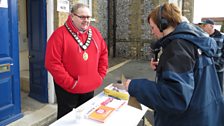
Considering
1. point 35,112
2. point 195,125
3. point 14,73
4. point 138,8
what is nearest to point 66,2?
point 14,73

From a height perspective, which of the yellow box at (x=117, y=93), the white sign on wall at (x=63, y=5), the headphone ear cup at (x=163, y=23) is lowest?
the yellow box at (x=117, y=93)

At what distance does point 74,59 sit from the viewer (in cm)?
246

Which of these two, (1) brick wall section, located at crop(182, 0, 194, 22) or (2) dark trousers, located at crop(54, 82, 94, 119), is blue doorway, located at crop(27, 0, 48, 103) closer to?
(2) dark trousers, located at crop(54, 82, 94, 119)

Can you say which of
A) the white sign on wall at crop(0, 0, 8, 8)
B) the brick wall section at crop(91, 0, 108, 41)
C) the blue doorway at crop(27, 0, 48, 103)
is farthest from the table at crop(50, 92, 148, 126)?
the brick wall section at crop(91, 0, 108, 41)

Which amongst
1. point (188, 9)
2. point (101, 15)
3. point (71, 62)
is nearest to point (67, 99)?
point (71, 62)

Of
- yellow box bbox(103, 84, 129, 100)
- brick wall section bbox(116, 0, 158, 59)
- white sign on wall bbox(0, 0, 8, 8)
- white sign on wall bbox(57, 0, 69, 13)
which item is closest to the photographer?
yellow box bbox(103, 84, 129, 100)

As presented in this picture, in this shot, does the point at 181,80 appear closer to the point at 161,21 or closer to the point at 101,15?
the point at 161,21

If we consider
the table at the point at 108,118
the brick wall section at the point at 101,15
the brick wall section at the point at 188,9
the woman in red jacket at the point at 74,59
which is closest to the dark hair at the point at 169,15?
the table at the point at 108,118

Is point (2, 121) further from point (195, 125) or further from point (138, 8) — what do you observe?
point (138, 8)

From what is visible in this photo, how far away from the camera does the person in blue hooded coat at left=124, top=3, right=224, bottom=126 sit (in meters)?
1.21

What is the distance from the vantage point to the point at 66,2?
4293 mm

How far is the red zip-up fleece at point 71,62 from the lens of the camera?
2402mm

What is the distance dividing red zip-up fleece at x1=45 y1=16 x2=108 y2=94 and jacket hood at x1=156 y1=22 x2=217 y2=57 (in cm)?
128

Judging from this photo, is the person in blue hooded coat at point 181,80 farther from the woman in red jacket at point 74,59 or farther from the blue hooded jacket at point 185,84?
the woman in red jacket at point 74,59
